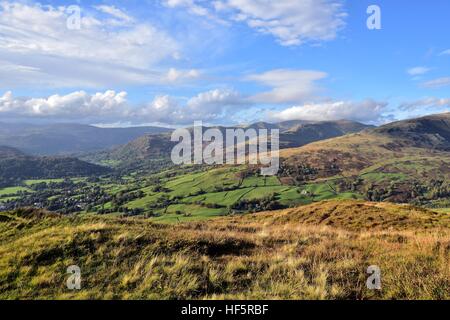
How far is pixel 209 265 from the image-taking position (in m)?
12.8

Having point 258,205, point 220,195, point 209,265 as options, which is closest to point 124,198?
point 220,195

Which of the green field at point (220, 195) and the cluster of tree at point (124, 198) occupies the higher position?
the green field at point (220, 195)

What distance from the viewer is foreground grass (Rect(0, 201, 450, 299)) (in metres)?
10.4

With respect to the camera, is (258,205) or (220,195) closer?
(258,205)

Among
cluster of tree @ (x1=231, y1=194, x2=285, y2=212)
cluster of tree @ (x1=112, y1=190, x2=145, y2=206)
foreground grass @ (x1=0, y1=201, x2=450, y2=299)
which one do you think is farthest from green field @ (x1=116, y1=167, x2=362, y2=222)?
foreground grass @ (x1=0, y1=201, x2=450, y2=299)

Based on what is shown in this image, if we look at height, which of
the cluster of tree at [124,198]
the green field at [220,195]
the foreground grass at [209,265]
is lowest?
the cluster of tree at [124,198]

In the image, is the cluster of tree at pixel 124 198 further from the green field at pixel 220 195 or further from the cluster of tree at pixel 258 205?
the cluster of tree at pixel 258 205

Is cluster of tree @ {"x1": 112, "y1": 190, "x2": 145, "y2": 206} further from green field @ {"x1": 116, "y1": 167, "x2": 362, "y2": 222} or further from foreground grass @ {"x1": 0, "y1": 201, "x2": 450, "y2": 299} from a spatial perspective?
foreground grass @ {"x1": 0, "y1": 201, "x2": 450, "y2": 299}

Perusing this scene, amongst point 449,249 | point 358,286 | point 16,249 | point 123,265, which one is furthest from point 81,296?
point 449,249

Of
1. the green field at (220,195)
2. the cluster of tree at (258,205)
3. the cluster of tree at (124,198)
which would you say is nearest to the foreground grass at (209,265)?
the green field at (220,195)

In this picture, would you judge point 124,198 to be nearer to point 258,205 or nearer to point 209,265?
point 258,205

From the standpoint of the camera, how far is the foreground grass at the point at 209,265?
10.4 meters

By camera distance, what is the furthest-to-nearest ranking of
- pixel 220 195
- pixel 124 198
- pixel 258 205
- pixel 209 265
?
pixel 124 198 < pixel 220 195 < pixel 258 205 < pixel 209 265
